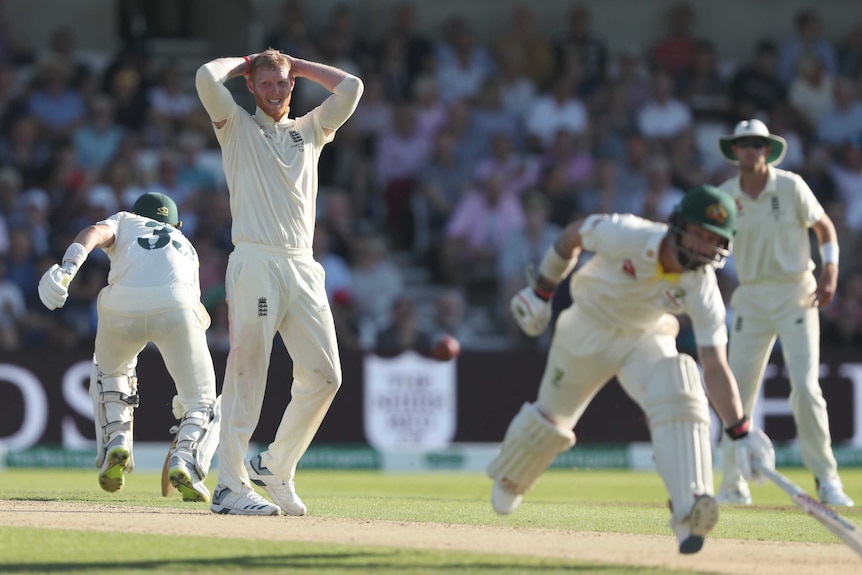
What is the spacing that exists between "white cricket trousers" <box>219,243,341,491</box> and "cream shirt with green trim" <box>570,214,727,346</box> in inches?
62.7

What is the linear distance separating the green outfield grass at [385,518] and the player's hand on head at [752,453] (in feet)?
2.33

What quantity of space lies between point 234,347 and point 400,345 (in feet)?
22.7

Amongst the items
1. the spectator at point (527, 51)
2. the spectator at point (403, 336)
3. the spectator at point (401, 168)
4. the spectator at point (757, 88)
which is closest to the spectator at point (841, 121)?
the spectator at point (757, 88)

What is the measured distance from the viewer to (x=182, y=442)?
26.7 ft

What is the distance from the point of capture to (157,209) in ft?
29.1

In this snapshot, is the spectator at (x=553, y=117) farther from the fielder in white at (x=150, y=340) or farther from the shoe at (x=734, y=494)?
the fielder in white at (x=150, y=340)

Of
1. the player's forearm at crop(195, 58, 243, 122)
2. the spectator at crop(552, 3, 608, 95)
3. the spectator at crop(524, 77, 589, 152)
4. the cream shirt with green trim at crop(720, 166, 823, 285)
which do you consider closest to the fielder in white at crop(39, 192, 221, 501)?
the player's forearm at crop(195, 58, 243, 122)

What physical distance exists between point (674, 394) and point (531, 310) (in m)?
0.70

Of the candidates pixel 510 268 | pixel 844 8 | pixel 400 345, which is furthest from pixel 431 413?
pixel 844 8

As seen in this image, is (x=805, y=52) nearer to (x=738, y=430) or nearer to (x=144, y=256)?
(x=144, y=256)

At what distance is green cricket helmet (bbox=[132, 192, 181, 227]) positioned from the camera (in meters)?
8.85

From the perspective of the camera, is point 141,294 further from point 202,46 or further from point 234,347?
point 202,46

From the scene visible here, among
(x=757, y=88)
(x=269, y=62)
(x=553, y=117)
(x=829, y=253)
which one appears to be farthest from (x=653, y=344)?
(x=757, y=88)

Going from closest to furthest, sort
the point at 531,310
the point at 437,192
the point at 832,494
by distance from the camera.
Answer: the point at 531,310, the point at 832,494, the point at 437,192
